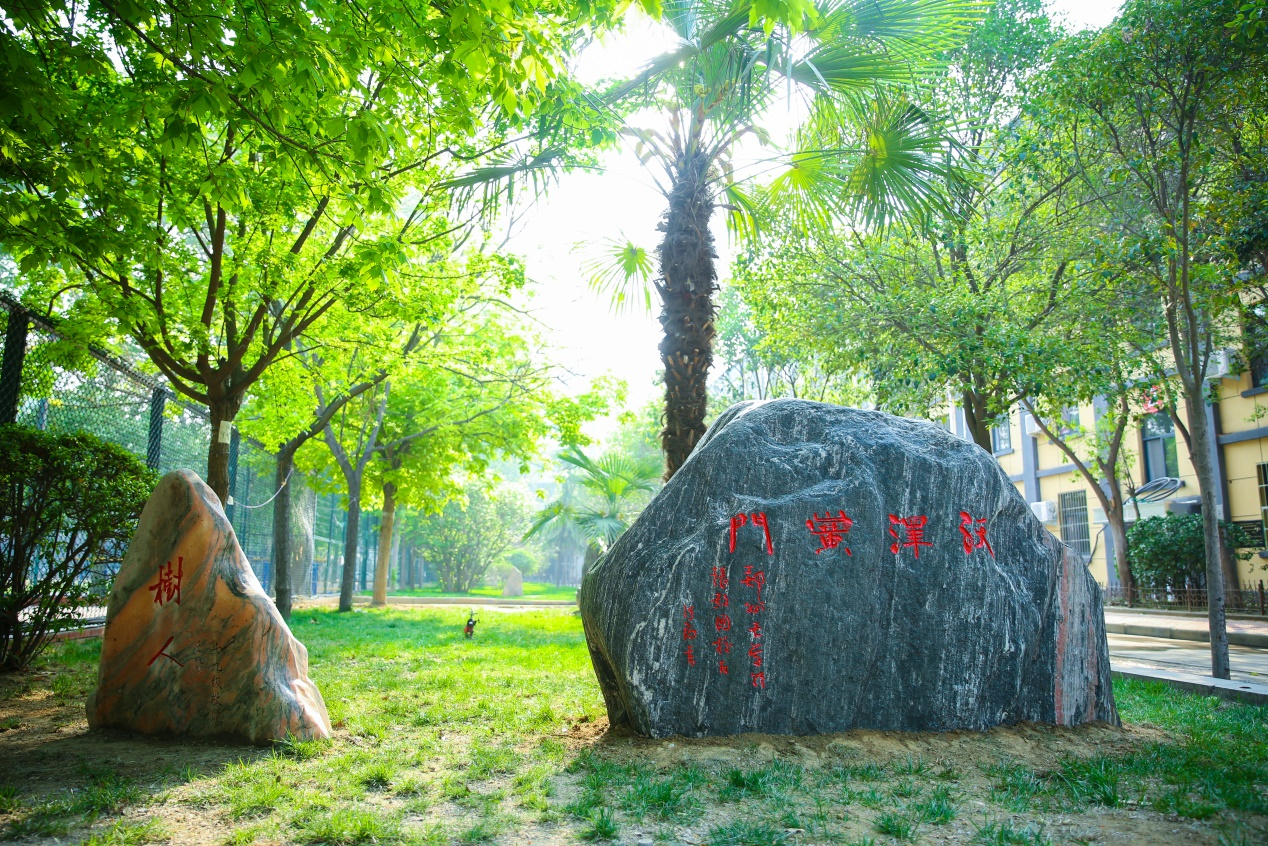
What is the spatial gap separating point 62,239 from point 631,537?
4.29 meters

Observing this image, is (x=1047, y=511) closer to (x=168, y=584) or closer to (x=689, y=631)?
(x=689, y=631)

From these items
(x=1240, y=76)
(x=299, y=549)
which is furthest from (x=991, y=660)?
(x=299, y=549)

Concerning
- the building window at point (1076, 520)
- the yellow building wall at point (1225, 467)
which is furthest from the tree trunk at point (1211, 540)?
the building window at point (1076, 520)

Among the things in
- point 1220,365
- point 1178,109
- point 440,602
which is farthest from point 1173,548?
point 440,602

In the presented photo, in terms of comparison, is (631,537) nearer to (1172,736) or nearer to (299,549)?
(1172,736)

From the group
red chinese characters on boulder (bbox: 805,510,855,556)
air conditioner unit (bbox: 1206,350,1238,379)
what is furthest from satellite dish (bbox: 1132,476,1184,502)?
red chinese characters on boulder (bbox: 805,510,855,556)

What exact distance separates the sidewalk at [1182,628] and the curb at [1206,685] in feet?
14.7

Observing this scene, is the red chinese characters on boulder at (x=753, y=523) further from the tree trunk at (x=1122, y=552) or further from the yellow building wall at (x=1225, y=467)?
the tree trunk at (x=1122, y=552)

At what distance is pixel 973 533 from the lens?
17.9 ft

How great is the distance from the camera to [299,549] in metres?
26.7

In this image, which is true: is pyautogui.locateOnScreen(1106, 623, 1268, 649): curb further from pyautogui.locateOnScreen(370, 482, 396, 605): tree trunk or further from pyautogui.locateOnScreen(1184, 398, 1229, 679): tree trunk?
pyautogui.locateOnScreen(370, 482, 396, 605): tree trunk

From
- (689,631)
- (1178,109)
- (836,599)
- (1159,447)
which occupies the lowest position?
(689,631)

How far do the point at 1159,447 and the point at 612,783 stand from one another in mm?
22331

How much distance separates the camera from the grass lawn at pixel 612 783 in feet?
11.8
